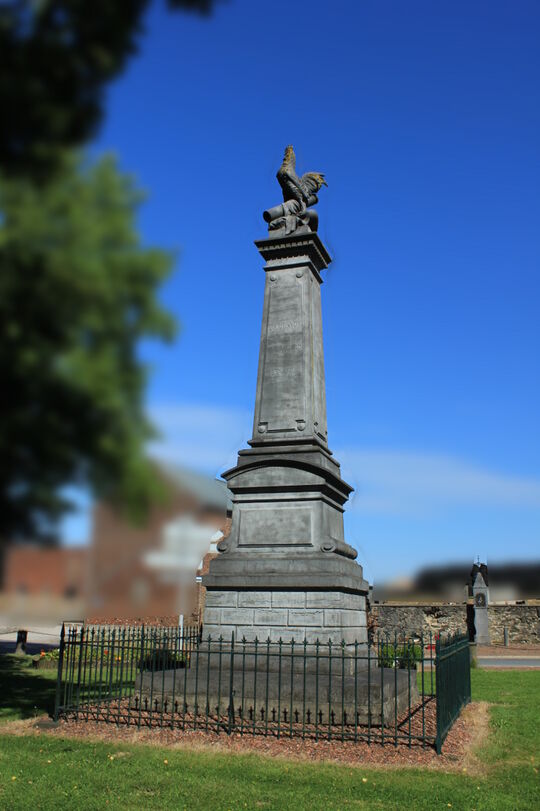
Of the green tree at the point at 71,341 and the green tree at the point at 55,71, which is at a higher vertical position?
the green tree at the point at 55,71

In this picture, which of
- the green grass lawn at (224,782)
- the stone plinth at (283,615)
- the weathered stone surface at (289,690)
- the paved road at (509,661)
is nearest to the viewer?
the green grass lawn at (224,782)

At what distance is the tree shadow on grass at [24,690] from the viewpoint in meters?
10.3

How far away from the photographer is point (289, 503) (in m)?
10.9

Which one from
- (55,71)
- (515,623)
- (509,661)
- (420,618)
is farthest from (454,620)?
(55,71)

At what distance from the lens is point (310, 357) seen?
1188 cm

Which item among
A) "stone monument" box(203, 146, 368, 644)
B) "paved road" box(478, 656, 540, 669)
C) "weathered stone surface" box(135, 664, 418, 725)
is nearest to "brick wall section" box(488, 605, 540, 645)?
"paved road" box(478, 656, 540, 669)

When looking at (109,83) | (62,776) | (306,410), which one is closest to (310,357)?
(306,410)

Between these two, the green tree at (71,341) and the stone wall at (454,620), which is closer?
the green tree at (71,341)

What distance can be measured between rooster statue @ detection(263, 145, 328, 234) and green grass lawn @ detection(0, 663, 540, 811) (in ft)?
29.4

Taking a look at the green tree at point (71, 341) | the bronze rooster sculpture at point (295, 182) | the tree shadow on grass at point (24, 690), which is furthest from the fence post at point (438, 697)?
the bronze rooster sculpture at point (295, 182)

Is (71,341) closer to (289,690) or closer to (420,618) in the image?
(289,690)

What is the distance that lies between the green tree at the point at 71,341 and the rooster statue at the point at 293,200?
1079 centimetres

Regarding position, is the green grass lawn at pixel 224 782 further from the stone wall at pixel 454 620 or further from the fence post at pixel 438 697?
the stone wall at pixel 454 620

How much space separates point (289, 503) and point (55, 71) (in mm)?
9250
